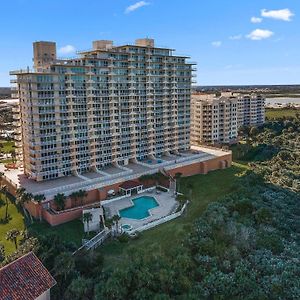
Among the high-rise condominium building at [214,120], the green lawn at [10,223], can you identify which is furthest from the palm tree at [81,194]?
the high-rise condominium building at [214,120]

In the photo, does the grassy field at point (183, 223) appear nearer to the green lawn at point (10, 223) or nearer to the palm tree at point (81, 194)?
the green lawn at point (10, 223)

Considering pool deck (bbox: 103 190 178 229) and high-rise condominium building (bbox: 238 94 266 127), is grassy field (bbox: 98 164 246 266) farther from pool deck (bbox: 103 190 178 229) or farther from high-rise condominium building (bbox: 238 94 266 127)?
high-rise condominium building (bbox: 238 94 266 127)

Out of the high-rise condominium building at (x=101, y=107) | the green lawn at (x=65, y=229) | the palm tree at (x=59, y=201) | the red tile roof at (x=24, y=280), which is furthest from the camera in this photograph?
the high-rise condominium building at (x=101, y=107)

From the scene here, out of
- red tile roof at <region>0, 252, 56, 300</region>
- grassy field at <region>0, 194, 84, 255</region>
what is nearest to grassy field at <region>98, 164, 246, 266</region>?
grassy field at <region>0, 194, 84, 255</region>

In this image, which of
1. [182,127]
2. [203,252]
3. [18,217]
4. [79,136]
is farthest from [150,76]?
[203,252]

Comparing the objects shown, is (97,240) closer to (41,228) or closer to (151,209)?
(41,228)

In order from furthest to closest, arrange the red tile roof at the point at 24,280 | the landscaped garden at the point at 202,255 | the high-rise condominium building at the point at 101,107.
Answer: the high-rise condominium building at the point at 101,107 < the landscaped garden at the point at 202,255 < the red tile roof at the point at 24,280

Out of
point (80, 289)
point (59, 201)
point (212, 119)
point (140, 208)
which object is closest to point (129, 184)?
point (140, 208)
